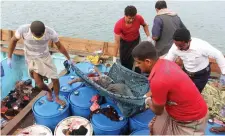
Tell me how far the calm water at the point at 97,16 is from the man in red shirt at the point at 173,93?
18.9ft

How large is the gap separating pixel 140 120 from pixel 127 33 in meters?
1.49

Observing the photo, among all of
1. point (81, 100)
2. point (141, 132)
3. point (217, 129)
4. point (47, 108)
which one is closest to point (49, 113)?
point (47, 108)

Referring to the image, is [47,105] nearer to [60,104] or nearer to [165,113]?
[60,104]

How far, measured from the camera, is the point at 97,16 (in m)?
10.0

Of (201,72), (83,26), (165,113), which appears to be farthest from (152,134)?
(83,26)

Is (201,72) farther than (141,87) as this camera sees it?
No

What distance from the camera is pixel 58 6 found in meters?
11.2

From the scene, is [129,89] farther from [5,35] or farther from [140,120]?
[5,35]

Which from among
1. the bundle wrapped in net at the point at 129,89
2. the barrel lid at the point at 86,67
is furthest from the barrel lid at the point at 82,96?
the barrel lid at the point at 86,67

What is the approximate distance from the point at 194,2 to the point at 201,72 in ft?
30.0

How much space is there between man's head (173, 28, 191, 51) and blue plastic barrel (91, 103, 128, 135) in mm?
1300

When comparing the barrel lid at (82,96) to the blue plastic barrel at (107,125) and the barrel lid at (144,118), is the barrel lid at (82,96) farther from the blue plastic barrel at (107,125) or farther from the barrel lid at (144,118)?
the barrel lid at (144,118)

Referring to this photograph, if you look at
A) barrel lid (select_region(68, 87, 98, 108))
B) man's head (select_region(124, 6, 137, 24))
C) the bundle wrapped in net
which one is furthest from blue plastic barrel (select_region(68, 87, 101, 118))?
man's head (select_region(124, 6, 137, 24))

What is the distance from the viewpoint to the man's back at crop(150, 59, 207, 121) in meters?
1.89
